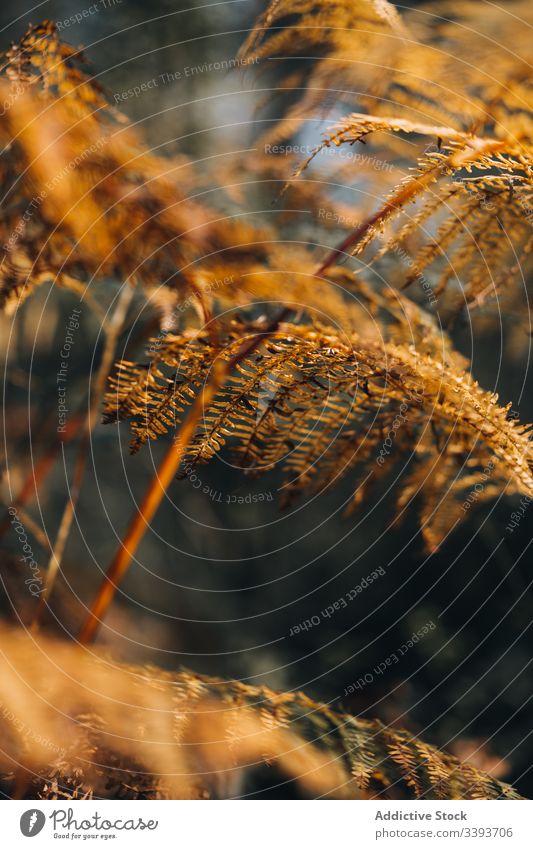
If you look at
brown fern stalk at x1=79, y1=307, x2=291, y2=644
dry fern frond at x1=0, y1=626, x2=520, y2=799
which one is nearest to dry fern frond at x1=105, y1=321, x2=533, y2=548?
brown fern stalk at x1=79, y1=307, x2=291, y2=644

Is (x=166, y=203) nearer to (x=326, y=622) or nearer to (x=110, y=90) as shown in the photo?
(x=110, y=90)

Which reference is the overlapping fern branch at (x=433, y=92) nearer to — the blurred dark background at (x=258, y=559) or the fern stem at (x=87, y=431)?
the blurred dark background at (x=258, y=559)

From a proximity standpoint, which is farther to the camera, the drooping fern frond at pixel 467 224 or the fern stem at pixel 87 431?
the fern stem at pixel 87 431
